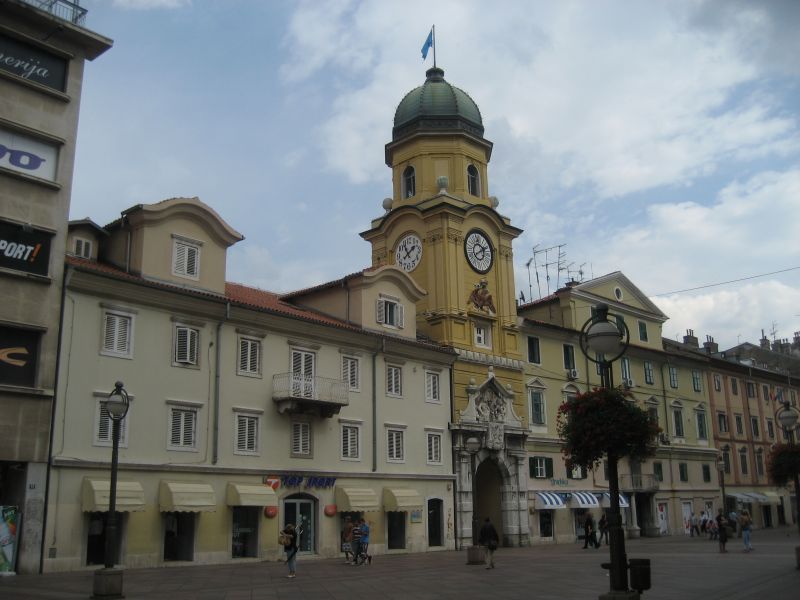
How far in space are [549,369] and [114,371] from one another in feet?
89.9

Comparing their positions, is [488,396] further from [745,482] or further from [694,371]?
[745,482]

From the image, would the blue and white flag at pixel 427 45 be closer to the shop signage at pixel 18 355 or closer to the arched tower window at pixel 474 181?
the arched tower window at pixel 474 181

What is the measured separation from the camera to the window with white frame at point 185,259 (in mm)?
30562

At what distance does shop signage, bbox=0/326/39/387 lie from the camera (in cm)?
2441

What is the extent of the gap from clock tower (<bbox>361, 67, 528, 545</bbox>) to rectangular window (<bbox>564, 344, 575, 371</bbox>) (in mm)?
4857

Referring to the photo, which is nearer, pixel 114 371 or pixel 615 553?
pixel 615 553

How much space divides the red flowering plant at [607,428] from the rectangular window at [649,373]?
41823 millimetres

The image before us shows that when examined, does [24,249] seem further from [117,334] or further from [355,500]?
[355,500]

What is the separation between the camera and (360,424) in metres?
35.4

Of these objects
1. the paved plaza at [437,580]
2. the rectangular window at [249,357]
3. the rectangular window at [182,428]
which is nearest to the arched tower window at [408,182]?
the rectangular window at [249,357]

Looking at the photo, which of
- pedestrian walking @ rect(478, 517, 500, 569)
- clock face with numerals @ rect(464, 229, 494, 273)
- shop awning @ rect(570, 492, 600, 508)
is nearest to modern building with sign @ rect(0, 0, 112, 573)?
pedestrian walking @ rect(478, 517, 500, 569)

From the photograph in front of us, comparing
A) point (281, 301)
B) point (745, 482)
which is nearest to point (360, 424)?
point (281, 301)

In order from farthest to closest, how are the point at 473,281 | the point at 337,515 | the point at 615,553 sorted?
the point at 473,281 → the point at 337,515 → the point at 615,553

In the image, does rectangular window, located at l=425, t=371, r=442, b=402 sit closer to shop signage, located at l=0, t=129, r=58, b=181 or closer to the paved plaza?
the paved plaza
